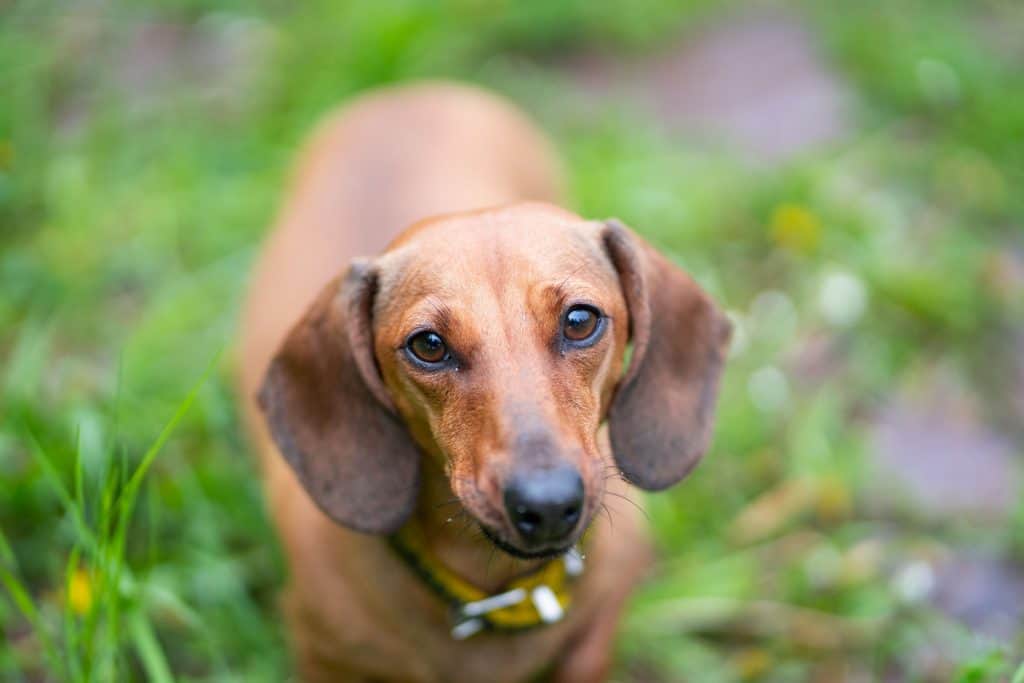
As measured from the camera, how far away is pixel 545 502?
2279mm

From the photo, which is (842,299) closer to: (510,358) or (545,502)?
(510,358)

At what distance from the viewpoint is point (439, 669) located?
311 cm

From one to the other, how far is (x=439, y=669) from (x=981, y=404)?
260 cm

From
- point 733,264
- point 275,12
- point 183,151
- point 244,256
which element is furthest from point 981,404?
point 275,12

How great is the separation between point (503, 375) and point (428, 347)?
0.26 metres

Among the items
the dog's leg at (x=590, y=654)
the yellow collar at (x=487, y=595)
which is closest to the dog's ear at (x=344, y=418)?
the yellow collar at (x=487, y=595)

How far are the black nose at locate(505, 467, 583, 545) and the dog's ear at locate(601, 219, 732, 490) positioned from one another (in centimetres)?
65

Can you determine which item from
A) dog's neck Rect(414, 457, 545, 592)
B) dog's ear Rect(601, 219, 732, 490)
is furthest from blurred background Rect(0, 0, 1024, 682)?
dog's ear Rect(601, 219, 732, 490)

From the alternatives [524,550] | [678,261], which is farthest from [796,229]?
[524,550]

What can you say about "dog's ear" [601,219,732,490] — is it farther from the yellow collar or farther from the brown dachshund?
the yellow collar

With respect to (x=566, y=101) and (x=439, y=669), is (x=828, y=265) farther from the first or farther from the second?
(x=439, y=669)

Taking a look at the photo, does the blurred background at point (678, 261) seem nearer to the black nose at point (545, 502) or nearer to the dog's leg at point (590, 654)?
the dog's leg at point (590, 654)

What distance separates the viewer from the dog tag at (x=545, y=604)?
301cm

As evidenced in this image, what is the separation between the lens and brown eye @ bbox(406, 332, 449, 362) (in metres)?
2.64
